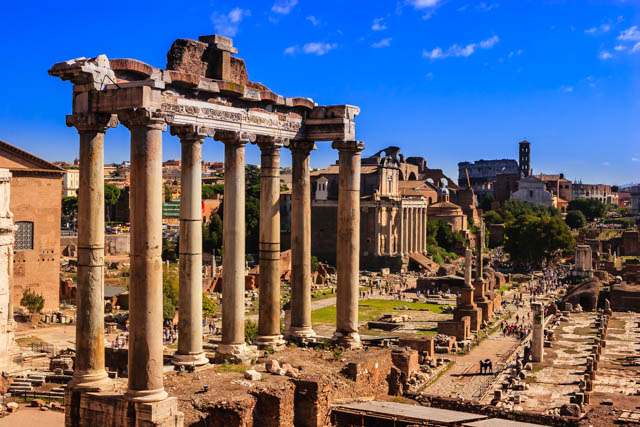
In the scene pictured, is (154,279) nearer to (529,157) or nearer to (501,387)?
(501,387)

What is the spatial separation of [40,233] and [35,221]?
2.50 feet

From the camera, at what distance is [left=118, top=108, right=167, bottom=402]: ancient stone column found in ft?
45.4

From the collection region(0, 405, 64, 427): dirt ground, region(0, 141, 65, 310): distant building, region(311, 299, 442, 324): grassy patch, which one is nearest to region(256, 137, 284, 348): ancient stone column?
region(0, 405, 64, 427): dirt ground

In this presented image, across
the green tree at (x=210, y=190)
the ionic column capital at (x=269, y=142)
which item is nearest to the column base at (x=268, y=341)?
the ionic column capital at (x=269, y=142)

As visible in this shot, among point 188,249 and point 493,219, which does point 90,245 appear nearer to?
point 188,249

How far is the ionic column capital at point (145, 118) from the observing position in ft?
45.6

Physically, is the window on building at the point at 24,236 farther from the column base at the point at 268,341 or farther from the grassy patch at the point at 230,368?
the grassy patch at the point at 230,368

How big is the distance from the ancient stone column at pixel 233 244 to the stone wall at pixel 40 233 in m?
31.2

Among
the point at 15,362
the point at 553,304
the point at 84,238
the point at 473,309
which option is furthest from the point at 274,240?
the point at 553,304

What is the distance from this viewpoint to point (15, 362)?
27.6 metres

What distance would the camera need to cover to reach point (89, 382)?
14.7 metres

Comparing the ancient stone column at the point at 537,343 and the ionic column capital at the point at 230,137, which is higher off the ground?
the ionic column capital at the point at 230,137

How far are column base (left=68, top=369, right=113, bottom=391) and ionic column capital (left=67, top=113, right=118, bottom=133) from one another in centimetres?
444

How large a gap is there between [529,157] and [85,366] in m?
161
